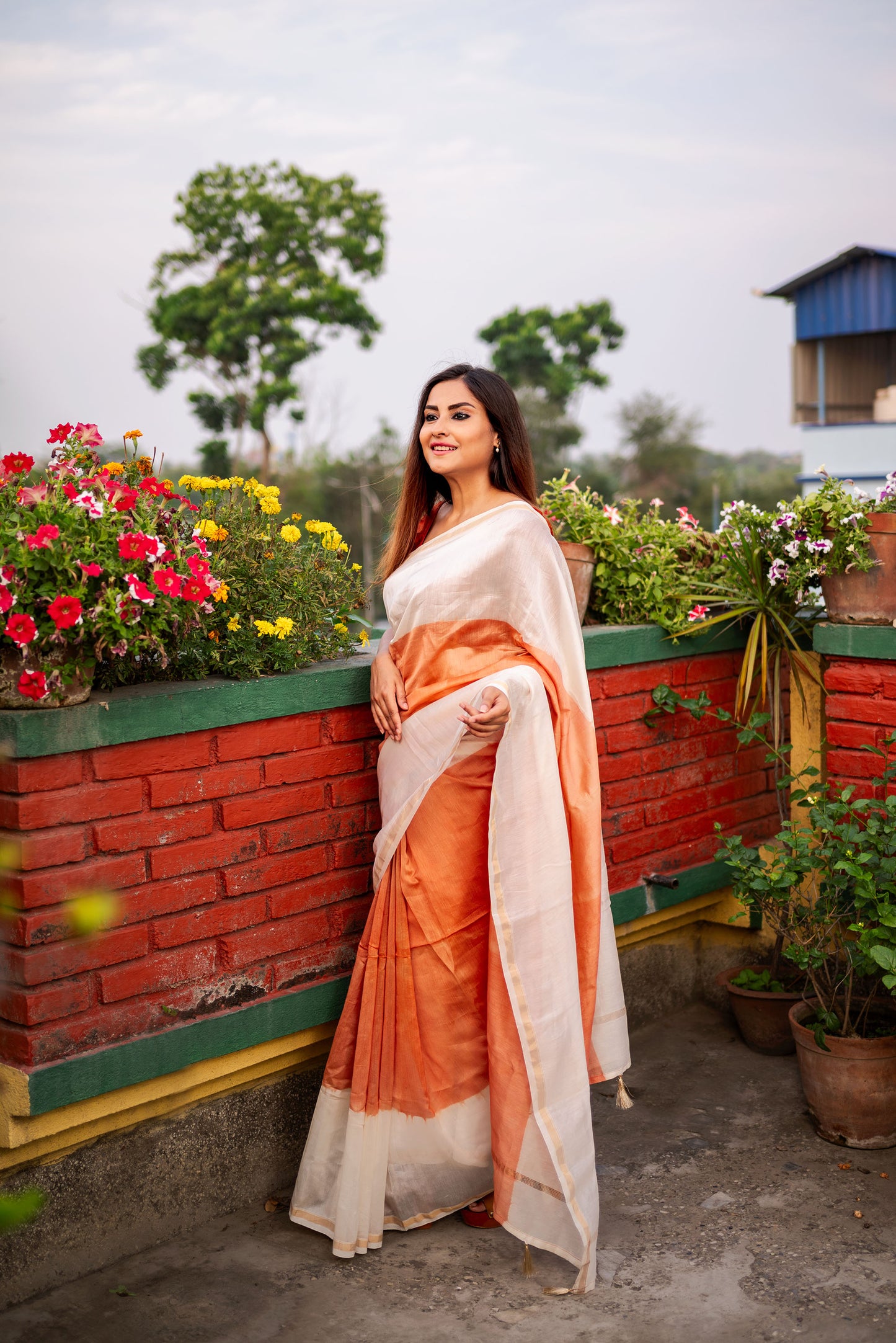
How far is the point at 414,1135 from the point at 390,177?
40463 mm

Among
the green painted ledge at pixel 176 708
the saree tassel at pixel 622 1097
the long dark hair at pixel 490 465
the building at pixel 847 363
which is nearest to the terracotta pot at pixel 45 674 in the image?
the green painted ledge at pixel 176 708

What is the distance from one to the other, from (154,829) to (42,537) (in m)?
0.69

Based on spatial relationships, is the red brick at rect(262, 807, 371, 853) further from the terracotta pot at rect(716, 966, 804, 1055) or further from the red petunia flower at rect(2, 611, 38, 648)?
the terracotta pot at rect(716, 966, 804, 1055)

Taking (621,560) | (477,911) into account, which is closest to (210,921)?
(477,911)

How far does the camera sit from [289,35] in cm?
3672

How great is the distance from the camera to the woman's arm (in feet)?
9.44

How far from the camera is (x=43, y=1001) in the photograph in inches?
96.0

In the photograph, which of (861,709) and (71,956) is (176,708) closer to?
(71,956)

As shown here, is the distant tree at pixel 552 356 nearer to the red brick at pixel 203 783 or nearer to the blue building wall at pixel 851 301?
the blue building wall at pixel 851 301

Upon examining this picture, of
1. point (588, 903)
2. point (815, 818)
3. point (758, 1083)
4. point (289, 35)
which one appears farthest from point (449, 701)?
point (289, 35)

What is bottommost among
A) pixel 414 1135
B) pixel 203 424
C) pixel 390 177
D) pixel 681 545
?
pixel 414 1135

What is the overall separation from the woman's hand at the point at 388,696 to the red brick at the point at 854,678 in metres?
1.62

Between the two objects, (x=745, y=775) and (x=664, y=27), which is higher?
(x=664, y=27)

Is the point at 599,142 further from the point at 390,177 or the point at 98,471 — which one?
the point at 98,471
